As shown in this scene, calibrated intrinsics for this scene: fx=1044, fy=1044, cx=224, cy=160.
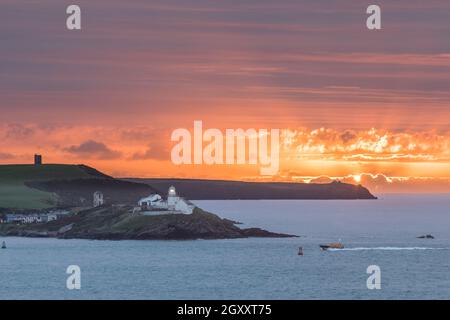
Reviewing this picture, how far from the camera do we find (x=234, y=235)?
18238 centimetres

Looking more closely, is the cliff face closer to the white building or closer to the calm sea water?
the white building

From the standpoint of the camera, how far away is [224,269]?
125 m

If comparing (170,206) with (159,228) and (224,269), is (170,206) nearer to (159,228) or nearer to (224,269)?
(159,228)

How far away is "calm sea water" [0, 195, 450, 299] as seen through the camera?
10075 centimetres

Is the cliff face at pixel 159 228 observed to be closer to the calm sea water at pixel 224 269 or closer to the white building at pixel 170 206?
the white building at pixel 170 206

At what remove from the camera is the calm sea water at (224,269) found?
101 meters

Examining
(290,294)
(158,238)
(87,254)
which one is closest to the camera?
(290,294)

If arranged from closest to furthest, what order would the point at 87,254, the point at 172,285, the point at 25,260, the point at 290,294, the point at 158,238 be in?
the point at 290,294
the point at 172,285
the point at 25,260
the point at 87,254
the point at 158,238

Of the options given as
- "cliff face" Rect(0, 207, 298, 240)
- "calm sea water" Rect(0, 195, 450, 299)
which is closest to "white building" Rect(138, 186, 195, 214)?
"cliff face" Rect(0, 207, 298, 240)

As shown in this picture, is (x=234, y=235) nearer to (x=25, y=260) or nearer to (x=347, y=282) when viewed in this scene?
(x=25, y=260)

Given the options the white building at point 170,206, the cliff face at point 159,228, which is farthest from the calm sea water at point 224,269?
the white building at point 170,206

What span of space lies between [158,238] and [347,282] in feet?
245

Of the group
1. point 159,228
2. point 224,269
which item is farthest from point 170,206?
point 224,269
